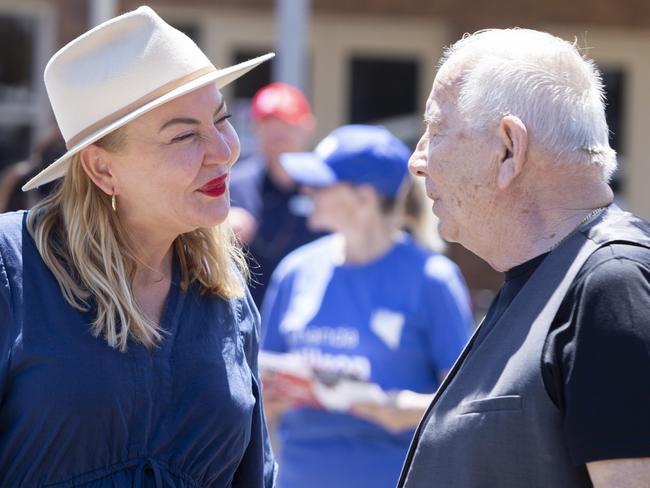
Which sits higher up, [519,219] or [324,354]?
[519,219]

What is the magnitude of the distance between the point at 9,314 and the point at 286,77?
14.0 feet

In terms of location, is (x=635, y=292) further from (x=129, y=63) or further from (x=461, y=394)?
(x=129, y=63)

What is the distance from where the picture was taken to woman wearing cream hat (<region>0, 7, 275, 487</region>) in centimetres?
205

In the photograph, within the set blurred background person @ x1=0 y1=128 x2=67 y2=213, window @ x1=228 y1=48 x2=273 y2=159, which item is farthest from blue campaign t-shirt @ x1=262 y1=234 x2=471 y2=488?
window @ x1=228 y1=48 x2=273 y2=159

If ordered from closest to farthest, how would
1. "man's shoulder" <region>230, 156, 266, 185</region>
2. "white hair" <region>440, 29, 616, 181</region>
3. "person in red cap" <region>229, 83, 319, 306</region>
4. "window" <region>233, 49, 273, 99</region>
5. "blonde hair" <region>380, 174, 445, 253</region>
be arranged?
"white hair" <region>440, 29, 616, 181</region>, "blonde hair" <region>380, 174, 445, 253</region>, "person in red cap" <region>229, 83, 319, 306</region>, "man's shoulder" <region>230, 156, 266, 185</region>, "window" <region>233, 49, 273, 99</region>

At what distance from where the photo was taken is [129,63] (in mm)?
2242

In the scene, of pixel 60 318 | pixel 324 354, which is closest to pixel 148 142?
pixel 60 318

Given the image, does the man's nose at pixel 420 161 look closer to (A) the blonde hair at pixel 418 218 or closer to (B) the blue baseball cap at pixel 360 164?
(B) the blue baseball cap at pixel 360 164

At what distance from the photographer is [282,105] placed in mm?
5746

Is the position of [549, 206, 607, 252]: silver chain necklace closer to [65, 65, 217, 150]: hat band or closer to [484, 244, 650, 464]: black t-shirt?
[484, 244, 650, 464]: black t-shirt

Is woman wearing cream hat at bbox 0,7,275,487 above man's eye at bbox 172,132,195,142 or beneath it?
beneath

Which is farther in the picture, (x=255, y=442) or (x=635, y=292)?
(x=255, y=442)

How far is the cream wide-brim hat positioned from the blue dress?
238mm

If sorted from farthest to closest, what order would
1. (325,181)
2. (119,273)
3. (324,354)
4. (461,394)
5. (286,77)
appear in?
(286,77), (325,181), (324,354), (119,273), (461,394)
